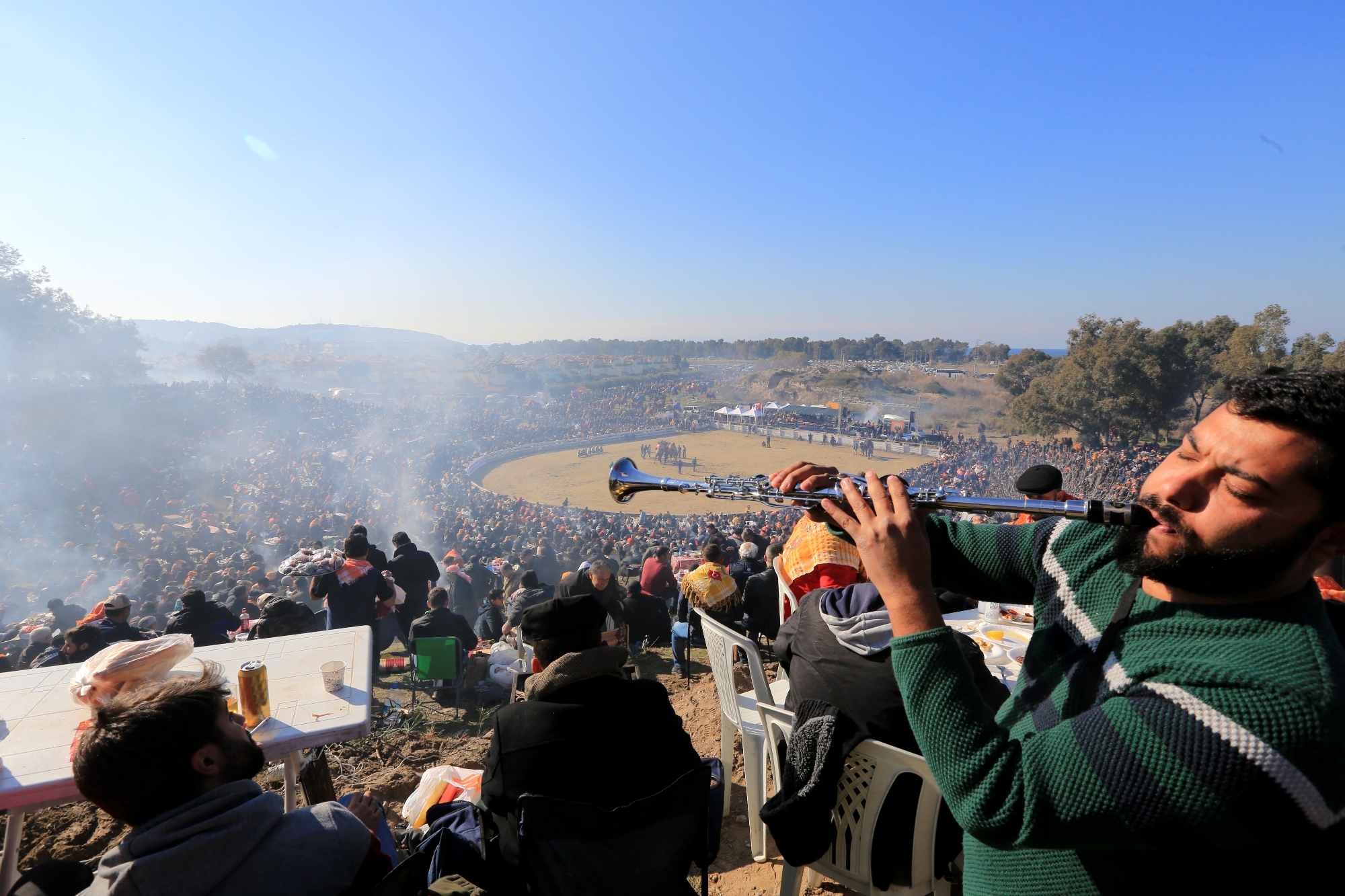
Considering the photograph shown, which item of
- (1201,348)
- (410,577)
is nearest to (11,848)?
(410,577)

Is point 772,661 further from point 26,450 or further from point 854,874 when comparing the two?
point 26,450

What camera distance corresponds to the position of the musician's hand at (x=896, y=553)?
1.42m

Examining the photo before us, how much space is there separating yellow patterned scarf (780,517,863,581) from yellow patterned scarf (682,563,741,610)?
189 cm

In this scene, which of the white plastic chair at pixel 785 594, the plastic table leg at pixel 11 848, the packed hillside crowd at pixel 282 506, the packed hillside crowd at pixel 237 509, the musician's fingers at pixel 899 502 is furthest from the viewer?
the packed hillside crowd at pixel 282 506

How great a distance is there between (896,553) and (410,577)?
885cm

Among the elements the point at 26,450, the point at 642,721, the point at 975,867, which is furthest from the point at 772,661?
the point at 26,450

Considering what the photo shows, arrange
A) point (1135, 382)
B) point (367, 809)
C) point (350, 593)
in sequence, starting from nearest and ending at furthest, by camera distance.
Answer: point (367, 809), point (350, 593), point (1135, 382)

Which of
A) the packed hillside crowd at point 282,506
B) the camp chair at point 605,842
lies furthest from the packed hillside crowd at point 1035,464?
the camp chair at point 605,842

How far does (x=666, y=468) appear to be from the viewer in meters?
45.8

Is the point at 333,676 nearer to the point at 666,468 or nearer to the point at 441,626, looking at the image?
the point at 441,626

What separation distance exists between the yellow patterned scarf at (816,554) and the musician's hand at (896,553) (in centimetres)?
282

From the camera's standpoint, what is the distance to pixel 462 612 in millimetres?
11703

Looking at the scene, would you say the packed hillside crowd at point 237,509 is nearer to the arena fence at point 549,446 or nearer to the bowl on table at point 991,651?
the arena fence at point 549,446

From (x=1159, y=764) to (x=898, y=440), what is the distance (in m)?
52.4
